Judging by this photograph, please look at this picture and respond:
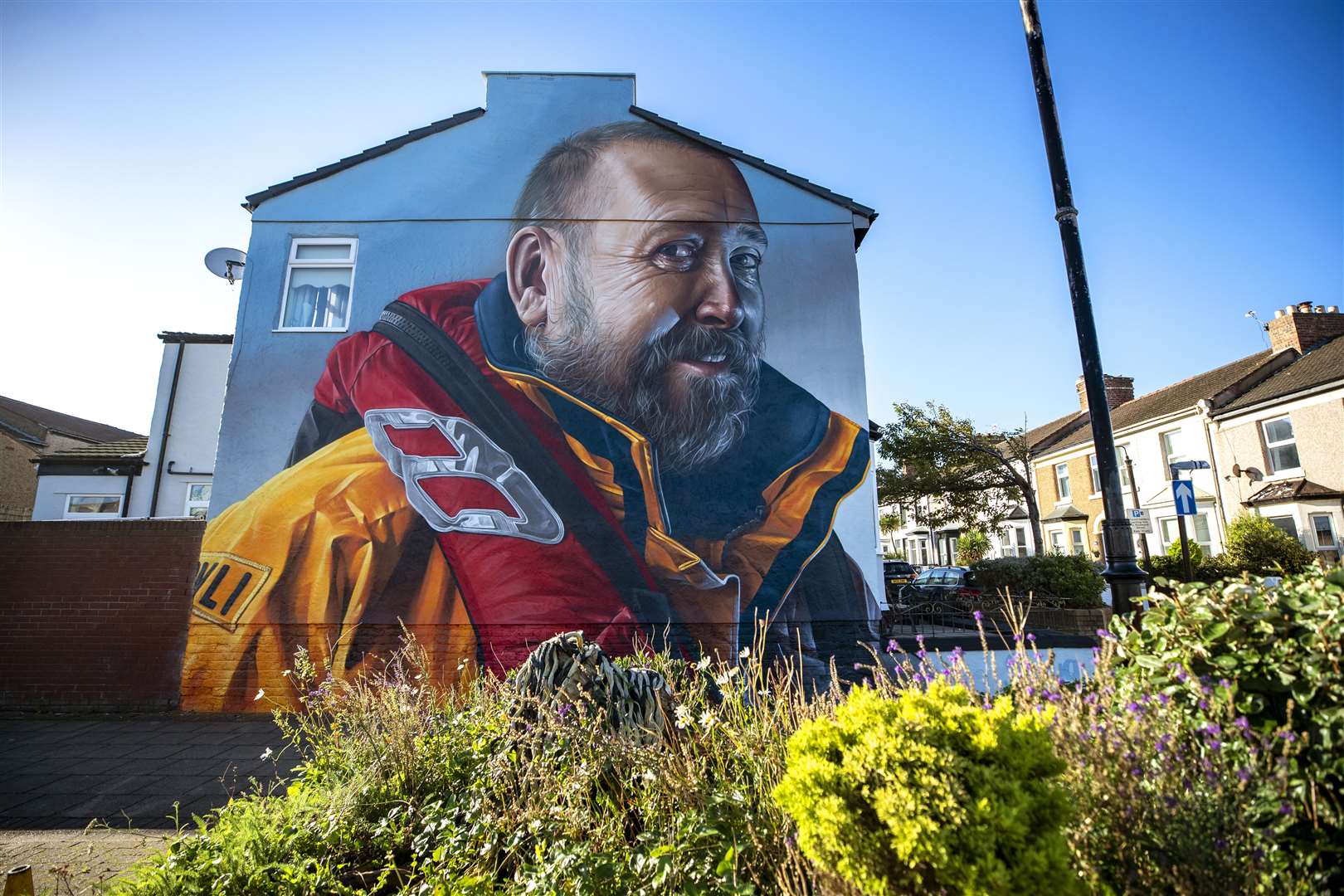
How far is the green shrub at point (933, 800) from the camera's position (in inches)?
69.1

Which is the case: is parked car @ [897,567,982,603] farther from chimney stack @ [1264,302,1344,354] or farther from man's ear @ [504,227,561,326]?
chimney stack @ [1264,302,1344,354]

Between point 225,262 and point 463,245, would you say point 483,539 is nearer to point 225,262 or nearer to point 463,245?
point 463,245

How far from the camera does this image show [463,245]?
983 cm

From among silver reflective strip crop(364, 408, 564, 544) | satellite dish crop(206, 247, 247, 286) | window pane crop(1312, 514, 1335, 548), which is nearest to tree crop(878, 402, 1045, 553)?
window pane crop(1312, 514, 1335, 548)

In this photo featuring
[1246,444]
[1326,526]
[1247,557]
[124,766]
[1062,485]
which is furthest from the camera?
[1062,485]

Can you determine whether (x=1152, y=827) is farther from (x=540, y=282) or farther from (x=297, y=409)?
(x=297, y=409)

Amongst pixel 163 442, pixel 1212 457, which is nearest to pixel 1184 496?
pixel 1212 457

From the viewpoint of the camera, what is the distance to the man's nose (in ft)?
31.1

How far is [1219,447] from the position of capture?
21672 mm

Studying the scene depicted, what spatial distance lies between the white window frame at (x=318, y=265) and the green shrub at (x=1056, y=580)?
12855 millimetres

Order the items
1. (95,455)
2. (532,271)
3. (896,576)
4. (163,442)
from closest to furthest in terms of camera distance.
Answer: (532,271) → (163,442) → (95,455) → (896,576)

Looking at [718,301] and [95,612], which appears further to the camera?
[718,301]

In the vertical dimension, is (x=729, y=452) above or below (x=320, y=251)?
below

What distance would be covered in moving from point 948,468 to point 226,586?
872 inches
